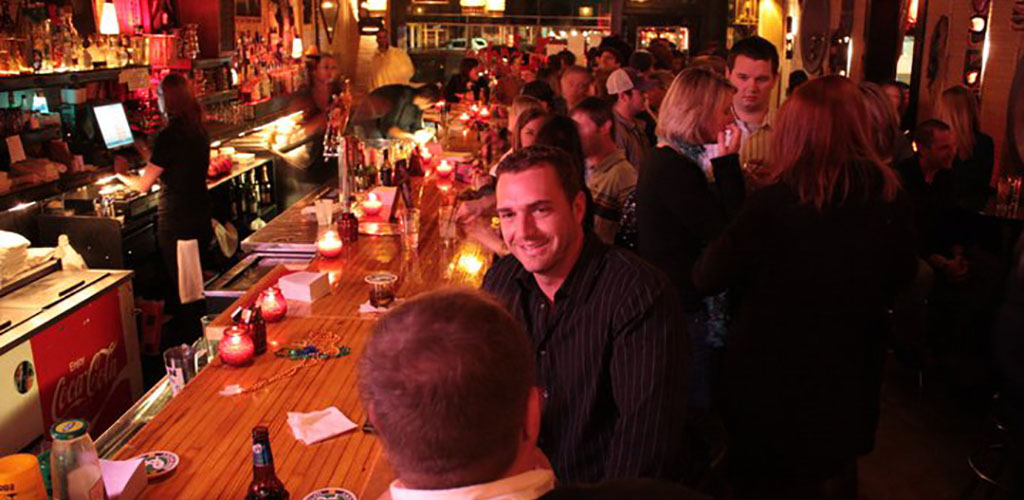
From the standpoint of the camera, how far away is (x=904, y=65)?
9305mm

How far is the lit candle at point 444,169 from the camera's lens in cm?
638

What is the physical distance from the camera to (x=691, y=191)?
2.99 m

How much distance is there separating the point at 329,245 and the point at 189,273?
2.48 m

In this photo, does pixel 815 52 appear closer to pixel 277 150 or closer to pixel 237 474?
pixel 277 150

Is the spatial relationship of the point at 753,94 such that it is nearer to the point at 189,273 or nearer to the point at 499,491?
the point at 499,491

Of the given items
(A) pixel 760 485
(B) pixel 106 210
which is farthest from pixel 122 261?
(A) pixel 760 485

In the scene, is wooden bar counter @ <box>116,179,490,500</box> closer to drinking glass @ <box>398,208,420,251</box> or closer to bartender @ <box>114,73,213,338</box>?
drinking glass @ <box>398,208,420,251</box>

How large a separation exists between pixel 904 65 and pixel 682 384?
859cm

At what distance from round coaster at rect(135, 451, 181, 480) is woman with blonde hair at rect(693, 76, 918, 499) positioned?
1.56 metres

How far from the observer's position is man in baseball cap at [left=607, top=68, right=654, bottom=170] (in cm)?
500

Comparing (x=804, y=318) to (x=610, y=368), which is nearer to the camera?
(x=610, y=368)

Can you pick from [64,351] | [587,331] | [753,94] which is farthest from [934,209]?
[64,351]

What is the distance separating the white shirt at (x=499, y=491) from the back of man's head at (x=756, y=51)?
10.9 feet

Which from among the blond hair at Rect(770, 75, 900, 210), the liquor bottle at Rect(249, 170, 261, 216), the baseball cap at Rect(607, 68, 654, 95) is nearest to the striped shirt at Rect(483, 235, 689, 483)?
the blond hair at Rect(770, 75, 900, 210)
